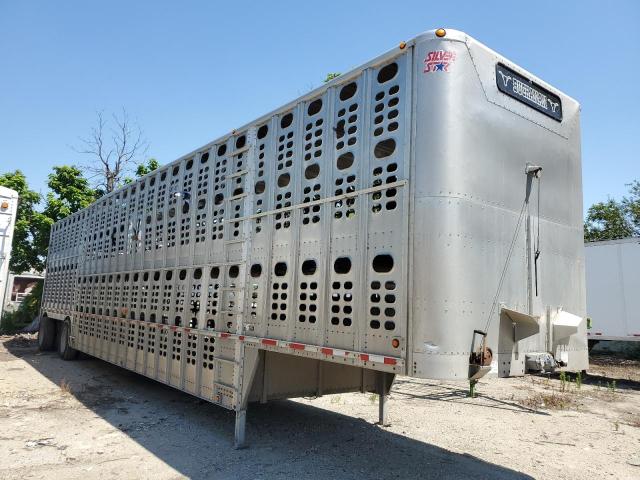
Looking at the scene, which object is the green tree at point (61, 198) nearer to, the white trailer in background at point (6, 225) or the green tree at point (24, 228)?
the green tree at point (24, 228)

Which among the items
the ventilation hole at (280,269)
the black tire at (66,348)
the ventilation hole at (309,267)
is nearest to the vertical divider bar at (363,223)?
the ventilation hole at (309,267)

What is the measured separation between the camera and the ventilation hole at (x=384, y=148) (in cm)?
459

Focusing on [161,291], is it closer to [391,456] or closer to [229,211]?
[229,211]

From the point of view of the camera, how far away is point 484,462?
A: 19.2 feet

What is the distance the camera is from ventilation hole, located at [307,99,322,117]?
5.61 meters

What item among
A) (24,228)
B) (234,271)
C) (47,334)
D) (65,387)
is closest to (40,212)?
(24,228)

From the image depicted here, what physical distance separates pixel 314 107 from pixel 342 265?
6.82 ft

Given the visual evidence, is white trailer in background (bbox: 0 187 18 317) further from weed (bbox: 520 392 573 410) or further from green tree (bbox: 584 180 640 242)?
green tree (bbox: 584 180 640 242)

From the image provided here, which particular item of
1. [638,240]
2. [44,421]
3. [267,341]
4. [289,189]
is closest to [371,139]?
[289,189]

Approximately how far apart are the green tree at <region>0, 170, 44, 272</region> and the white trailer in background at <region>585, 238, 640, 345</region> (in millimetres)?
Answer: 20982

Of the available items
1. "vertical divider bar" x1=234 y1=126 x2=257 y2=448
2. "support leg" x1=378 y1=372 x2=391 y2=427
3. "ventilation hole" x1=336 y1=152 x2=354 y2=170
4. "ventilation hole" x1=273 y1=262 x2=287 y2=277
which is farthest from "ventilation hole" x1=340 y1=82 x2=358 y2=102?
"support leg" x1=378 y1=372 x2=391 y2=427

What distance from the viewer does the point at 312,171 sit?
5535 millimetres

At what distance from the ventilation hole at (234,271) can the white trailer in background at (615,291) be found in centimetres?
1155

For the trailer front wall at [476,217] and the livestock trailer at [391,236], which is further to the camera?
the livestock trailer at [391,236]
